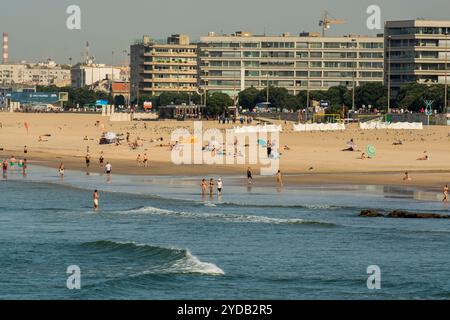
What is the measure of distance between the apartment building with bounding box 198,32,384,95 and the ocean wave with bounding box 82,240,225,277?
162 m

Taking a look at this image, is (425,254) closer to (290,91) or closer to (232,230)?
(232,230)

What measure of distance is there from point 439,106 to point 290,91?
61.1 metres

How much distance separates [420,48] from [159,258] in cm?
13039

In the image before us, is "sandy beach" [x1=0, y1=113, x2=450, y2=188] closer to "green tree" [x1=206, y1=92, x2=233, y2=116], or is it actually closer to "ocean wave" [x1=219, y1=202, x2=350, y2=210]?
"ocean wave" [x1=219, y1=202, x2=350, y2=210]

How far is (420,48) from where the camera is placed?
15400cm

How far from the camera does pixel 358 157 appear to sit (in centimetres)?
7194

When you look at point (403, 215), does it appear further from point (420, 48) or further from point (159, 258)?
point (420, 48)

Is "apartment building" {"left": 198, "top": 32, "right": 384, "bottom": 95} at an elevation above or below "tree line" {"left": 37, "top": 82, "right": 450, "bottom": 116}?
above

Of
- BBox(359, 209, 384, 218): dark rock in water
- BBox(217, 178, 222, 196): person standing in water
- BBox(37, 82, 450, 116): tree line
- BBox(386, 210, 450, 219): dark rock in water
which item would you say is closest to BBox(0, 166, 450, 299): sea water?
BBox(359, 209, 384, 218): dark rock in water

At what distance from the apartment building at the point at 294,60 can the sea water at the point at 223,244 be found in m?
144

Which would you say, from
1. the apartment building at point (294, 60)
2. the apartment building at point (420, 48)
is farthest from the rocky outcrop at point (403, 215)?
the apartment building at point (294, 60)

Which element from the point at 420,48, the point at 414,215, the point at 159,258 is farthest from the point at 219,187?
the point at 420,48

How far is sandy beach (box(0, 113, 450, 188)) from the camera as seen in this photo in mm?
60562
